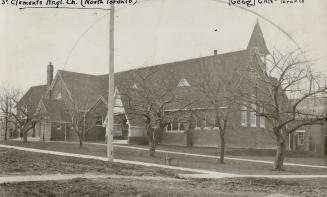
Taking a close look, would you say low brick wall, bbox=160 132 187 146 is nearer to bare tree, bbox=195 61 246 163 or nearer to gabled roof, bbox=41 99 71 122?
gabled roof, bbox=41 99 71 122

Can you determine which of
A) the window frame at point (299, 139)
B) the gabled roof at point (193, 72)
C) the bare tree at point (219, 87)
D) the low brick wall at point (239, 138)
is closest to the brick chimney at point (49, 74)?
the gabled roof at point (193, 72)

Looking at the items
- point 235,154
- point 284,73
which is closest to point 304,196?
point 284,73

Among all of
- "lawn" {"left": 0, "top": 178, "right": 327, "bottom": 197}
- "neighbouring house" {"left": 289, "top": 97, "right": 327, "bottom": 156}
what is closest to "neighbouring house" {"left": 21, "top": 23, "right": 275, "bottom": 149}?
"neighbouring house" {"left": 289, "top": 97, "right": 327, "bottom": 156}

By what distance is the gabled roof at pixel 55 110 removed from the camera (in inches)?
→ 1690

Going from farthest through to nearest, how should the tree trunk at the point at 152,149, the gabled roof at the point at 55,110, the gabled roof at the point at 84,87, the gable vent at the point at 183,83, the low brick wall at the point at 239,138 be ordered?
the gabled roof at the point at 84,87, the gabled roof at the point at 55,110, the gable vent at the point at 183,83, the low brick wall at the point at 239,138, the tree trunk at the point at 152,149

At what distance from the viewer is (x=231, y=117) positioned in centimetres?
3703

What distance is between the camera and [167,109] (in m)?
39.7

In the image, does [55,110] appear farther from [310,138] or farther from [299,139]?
[310,138]

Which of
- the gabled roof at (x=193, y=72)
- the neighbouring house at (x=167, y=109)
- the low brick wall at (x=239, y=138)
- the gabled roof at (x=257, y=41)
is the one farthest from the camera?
the gabled roof at (x=257, y=41)

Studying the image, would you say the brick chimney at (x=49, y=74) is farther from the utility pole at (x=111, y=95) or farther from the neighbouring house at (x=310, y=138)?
the utility pole at (x=111, y=95)

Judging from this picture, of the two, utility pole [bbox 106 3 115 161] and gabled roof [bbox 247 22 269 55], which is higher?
gabled roof [bbox 247 22 269 55]

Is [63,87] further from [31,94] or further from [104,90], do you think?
[31,94]

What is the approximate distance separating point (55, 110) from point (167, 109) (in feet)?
37.8

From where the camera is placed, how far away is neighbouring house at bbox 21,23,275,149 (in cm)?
3631
